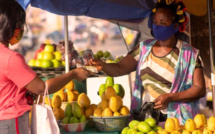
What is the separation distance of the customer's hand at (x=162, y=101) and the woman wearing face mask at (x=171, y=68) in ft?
0.04

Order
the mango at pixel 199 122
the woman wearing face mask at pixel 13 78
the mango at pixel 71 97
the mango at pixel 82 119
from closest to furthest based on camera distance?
the woman wearing face mask at pixel 13 78 < the mango at pixel 199 122 < the mango at pixel 82 119 < the mango at pixel 71 97

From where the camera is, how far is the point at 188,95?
3.52 metres

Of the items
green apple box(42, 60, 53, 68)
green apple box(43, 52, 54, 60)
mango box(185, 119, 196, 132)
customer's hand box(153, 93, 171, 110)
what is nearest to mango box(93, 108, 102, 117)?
customer's hand box(153, 93, 171, 110)

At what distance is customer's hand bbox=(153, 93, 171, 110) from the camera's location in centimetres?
340

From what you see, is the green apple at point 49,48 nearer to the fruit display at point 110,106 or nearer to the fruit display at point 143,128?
the fruit display at point 110,106

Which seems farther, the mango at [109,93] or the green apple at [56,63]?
the green apple at [56,63]

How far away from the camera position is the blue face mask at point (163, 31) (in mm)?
3543

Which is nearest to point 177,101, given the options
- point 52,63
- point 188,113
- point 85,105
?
point 188,113

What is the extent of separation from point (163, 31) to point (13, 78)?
1.56 metres

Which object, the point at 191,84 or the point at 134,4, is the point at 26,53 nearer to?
the point at 134,4

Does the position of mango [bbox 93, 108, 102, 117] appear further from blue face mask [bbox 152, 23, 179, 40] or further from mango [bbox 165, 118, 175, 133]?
blue face mask [bbox 152, 23, 179, 40]

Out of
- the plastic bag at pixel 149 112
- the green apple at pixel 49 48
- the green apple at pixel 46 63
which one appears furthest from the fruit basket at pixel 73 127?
the green apple at pixel 49 48

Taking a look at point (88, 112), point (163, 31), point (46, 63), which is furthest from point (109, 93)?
point (46, 63)

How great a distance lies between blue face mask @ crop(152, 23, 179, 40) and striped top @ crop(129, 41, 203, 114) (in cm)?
14
